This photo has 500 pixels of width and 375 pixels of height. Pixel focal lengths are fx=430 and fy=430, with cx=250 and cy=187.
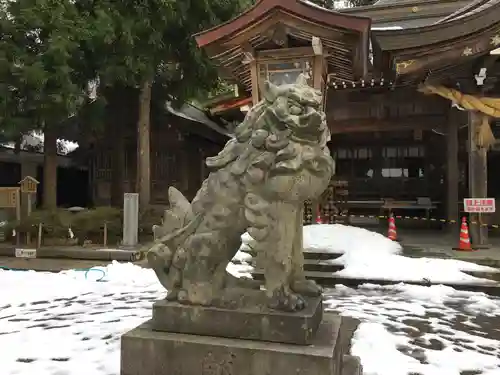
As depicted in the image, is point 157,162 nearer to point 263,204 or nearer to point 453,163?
point 453,163

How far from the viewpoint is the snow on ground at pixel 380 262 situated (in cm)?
682

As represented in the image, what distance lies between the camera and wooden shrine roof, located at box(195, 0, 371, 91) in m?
7.81

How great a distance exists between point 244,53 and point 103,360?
260 inches

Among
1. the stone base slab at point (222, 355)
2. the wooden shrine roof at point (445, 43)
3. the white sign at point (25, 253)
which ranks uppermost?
the wooden shrine roof at point (445, 43)

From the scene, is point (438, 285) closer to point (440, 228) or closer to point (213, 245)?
point (213, 245)

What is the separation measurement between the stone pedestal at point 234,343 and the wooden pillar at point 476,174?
687 centimetres

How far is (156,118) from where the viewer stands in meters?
15.5

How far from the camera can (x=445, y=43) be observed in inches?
333

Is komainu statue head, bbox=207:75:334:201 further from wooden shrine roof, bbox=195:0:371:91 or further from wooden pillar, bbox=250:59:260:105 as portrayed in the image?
wooden pillar, bbox=250:59:260:105

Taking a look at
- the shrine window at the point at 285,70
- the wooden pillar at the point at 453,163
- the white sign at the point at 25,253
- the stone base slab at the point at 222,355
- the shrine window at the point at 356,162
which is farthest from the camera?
the shrine window at the point at 356,162

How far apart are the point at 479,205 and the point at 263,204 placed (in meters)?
7.26

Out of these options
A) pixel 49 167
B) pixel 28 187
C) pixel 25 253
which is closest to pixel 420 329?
pixel 25 253

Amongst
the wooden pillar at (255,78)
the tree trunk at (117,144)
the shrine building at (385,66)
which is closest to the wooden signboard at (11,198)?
the tree trunk at (117,144)

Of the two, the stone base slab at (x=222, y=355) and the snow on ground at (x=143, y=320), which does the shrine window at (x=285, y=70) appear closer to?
the snow on ground at (x=143, y=320)
